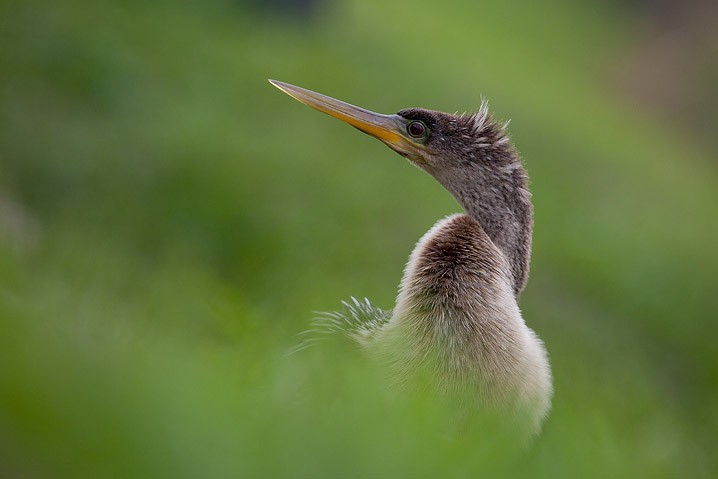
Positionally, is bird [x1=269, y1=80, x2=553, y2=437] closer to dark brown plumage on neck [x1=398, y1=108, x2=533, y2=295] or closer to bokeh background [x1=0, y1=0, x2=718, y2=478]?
dark brown plumage on neck [x1=398, y1=108, x2=533, y2=295]

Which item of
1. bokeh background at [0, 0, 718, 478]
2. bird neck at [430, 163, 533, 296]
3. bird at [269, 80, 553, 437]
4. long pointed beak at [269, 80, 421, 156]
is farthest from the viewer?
long pointed beak at [269, 80, 421, 156]

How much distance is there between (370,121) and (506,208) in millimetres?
818

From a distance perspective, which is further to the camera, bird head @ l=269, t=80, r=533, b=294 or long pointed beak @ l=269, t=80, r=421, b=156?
long pointed beak @ l=269, t=80, r=421, b=156

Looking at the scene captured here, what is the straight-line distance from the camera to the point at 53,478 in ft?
6.63

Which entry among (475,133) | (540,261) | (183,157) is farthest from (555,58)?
(475,133)

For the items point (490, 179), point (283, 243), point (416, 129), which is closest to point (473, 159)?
point (490, 179)

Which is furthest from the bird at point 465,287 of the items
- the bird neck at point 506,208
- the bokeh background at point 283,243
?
the bokeh background at point 283,243

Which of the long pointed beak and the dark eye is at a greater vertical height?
the dark eye

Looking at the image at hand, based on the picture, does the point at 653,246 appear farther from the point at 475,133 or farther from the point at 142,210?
the point at 475,133

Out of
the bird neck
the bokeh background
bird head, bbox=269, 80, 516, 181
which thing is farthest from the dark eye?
the bokeh background

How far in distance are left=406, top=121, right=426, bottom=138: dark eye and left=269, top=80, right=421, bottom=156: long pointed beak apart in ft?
0.09

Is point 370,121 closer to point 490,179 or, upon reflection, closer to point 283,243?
point 490,179

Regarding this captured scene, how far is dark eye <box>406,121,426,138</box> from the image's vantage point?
5.34 m

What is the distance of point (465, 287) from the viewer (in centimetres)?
450
